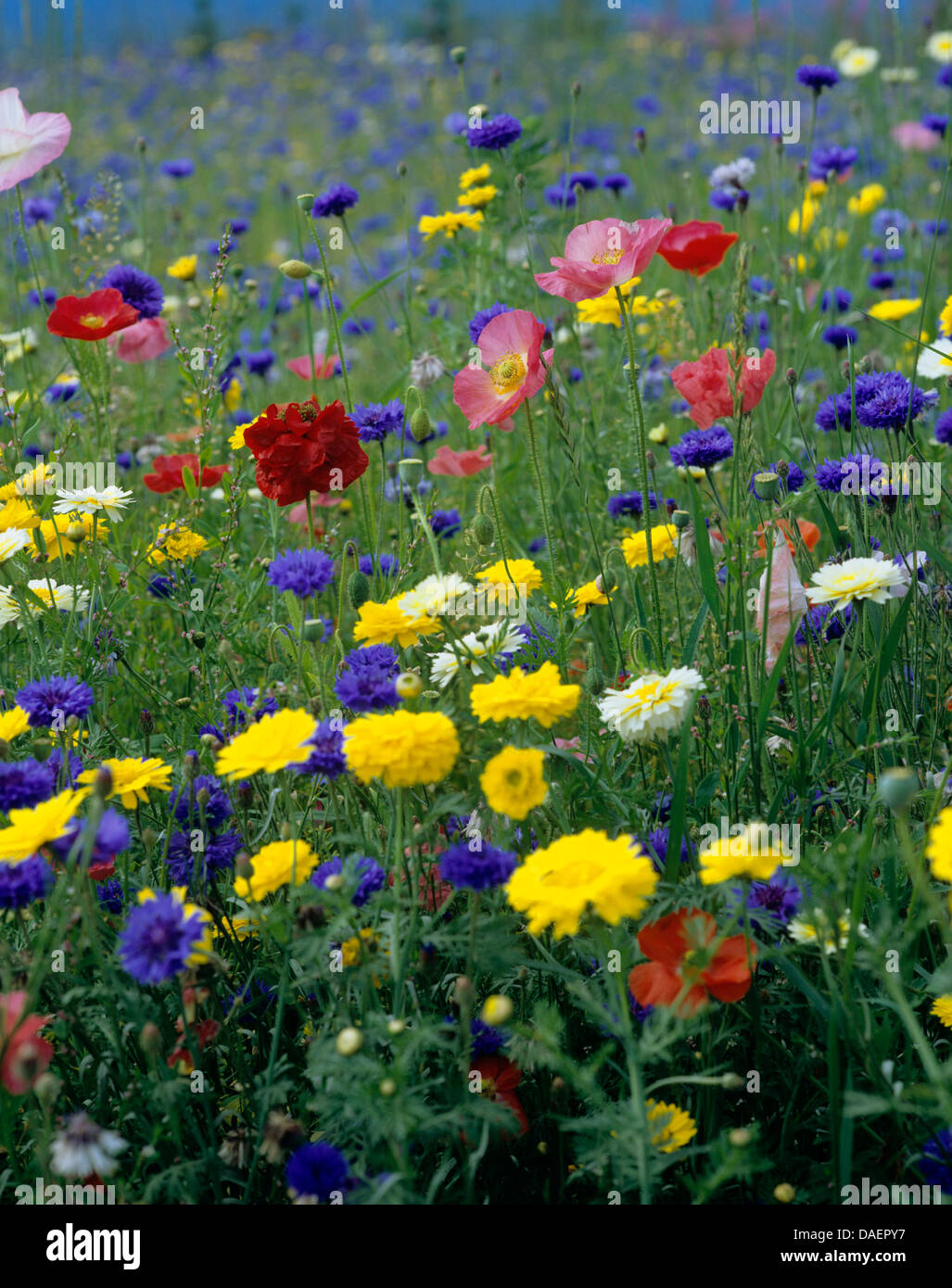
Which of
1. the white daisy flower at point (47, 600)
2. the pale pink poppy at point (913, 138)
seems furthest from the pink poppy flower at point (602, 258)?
the pale pink poppy at point (913, 138)

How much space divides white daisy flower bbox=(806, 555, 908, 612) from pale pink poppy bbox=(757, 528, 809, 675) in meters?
0.16

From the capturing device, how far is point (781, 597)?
4.96ft

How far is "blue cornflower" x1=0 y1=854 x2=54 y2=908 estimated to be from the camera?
3.34 feet

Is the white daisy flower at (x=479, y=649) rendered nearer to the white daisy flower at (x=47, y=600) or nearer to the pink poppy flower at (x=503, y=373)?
the pink poppy flower at (x=503, y=373)

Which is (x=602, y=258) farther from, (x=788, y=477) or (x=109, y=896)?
(x=109, y=896)

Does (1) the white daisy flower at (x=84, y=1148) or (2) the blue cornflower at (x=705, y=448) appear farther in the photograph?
(2) the blue cornflower at (x=705, y=448)

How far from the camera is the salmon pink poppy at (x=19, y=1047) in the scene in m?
0.89

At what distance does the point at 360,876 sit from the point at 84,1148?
0.34m

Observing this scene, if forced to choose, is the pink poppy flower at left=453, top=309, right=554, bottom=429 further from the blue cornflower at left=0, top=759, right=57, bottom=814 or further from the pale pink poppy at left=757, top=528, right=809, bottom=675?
the blue cornflower at left=0, top=759, right=57, bottom=814

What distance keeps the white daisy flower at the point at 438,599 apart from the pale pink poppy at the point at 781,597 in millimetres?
411

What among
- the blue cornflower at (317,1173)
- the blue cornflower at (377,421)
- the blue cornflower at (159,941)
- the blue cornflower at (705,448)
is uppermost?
the blue cornflower at (377,421)
